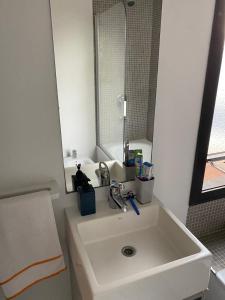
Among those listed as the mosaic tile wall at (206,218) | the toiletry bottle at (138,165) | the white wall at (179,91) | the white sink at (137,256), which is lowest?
the mosaic tile wall at (206,218)

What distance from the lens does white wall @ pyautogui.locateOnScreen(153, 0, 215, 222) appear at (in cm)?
129

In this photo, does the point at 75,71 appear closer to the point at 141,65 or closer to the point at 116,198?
the point at 141,65

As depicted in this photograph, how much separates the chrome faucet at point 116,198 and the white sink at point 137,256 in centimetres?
4

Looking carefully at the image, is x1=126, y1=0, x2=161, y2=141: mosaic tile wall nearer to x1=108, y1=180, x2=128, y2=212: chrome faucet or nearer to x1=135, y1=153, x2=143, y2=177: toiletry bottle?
x1=135, y1=153, x2=143, y2=177: toiletry bottle

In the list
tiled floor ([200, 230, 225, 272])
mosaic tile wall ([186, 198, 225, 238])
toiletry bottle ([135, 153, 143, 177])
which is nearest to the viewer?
toiletry bottle ([135, 153, 143, 177])

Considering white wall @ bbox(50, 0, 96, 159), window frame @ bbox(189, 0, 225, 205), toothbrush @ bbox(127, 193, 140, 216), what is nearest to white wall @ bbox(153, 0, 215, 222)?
window frame @ bbox(189, 0, 225, 205)

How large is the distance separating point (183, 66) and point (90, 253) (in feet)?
3.79

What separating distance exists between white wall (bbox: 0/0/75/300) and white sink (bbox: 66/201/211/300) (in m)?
0.28

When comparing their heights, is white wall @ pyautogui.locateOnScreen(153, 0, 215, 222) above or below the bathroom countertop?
above

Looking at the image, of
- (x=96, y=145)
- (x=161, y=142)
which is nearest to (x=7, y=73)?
(x=96, y=145)

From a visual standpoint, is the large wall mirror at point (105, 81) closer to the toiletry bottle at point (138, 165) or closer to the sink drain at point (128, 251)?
the toiletry bottle at point (138, 165)

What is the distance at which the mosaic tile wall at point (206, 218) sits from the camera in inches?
70.9

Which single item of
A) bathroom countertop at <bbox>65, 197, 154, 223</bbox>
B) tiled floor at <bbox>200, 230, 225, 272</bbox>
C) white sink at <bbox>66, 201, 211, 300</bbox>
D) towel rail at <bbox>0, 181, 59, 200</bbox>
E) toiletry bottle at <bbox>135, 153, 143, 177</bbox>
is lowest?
tiled floor at <bbox>200, 230, 225, 272</bbox>

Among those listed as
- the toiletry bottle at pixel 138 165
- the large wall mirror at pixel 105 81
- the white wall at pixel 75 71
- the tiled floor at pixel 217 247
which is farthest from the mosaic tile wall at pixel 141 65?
the tiled floor at pixel 217 247
